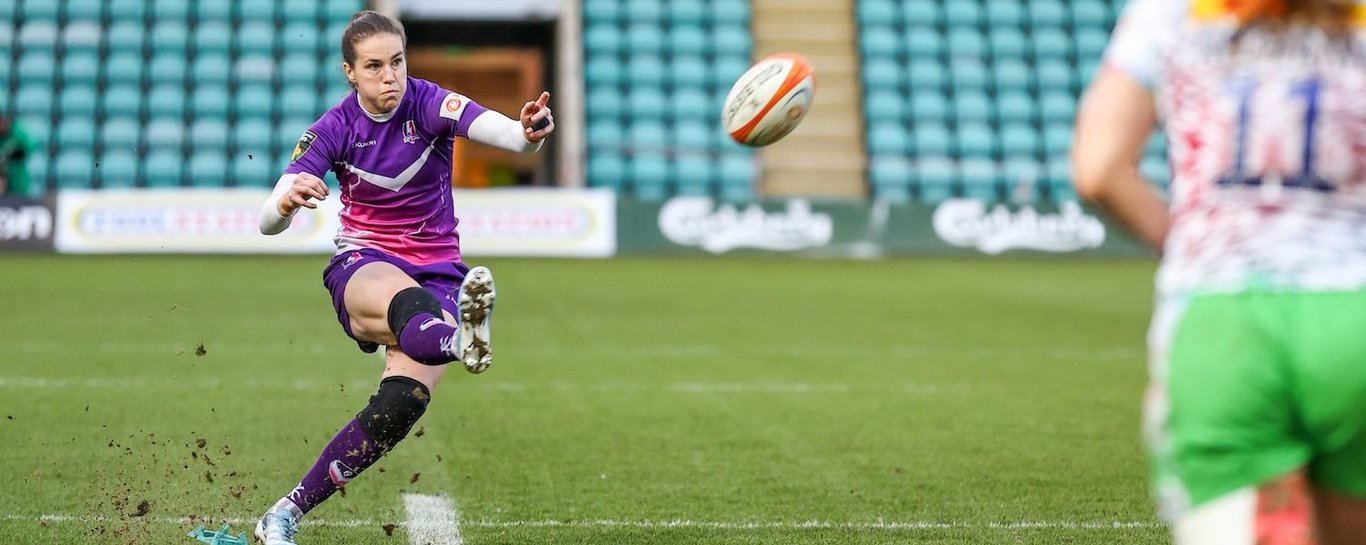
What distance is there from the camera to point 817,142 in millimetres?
26047

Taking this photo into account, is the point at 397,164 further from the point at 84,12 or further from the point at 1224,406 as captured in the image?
the point at 84,12

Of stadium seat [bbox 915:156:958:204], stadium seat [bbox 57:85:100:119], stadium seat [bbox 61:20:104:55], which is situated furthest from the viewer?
stadium seat [bbox 61:20:104:55]

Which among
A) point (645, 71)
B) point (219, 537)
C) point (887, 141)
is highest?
point (645, 71)

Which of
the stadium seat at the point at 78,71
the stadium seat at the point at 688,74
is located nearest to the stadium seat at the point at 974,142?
the stadium seat at the point at 688,74

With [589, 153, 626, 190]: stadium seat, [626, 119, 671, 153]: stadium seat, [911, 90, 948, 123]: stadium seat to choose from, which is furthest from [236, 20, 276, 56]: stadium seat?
[911, 90, 948, 123]: stadium seat

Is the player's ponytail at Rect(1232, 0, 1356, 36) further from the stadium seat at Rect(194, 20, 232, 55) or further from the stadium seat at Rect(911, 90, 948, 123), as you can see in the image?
the stadium seat at Rect(194, 20, 232, 55)

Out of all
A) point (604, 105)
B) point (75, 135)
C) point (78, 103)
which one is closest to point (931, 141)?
point (604, 105)

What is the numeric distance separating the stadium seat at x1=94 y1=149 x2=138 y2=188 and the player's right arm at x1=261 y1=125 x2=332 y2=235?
65.3 ft

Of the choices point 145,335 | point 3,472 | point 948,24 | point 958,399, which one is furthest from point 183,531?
point 948,24

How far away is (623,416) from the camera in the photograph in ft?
27.7

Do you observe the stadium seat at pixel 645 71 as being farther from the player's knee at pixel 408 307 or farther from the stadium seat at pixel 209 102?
the player's knee at pixel 408 307

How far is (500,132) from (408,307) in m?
0.64

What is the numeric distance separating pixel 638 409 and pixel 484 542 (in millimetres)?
3430

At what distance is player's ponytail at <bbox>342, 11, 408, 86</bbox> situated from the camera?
5.04m
